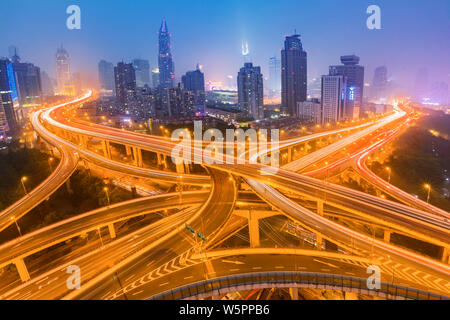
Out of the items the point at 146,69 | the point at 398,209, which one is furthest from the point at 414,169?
the point at 146,69

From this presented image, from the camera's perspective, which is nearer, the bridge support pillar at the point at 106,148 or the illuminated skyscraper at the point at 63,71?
the bridge support pillar at the point at 106,148

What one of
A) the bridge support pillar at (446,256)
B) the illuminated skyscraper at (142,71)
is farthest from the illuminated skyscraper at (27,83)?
the bridge support pillar at (446,256)

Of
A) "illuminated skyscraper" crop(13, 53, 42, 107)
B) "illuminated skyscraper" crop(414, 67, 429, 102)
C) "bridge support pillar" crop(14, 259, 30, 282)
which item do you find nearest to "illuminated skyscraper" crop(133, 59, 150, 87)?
"illuminated skyscraper" crop(13, 53, 42, 107)

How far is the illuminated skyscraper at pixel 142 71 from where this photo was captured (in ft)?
623

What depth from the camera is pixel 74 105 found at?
68.1 metres

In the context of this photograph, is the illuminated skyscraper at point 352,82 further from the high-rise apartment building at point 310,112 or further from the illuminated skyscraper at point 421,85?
the illuminated skyscraper at point 421,85

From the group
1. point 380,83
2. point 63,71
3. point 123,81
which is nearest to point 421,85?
point 380,83

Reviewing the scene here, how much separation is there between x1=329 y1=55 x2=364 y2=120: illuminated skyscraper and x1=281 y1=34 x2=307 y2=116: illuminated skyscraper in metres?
10.7

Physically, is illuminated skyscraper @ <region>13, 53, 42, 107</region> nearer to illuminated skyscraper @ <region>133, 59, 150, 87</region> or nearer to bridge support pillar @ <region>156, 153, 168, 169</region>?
bridge support pillar @ <region>156, 153, 168, 169</region>

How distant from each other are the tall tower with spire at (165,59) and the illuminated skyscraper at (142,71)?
31.0m

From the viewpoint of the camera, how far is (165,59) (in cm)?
16562

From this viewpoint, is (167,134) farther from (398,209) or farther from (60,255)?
(398,209)

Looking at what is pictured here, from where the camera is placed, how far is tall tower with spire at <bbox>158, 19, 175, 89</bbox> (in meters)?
164

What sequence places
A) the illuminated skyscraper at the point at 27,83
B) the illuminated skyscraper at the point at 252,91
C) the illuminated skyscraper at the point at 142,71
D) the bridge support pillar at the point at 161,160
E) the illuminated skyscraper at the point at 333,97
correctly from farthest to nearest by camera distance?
the illuminated skyscraper at the point at 142,71
the illuminated skyscraper at the point at 27,83
the illuminated skyscraper at the point at 252,91
the illuminated skyscraper at the point at 333,97
the bridge support pillar at the point at 161,160
